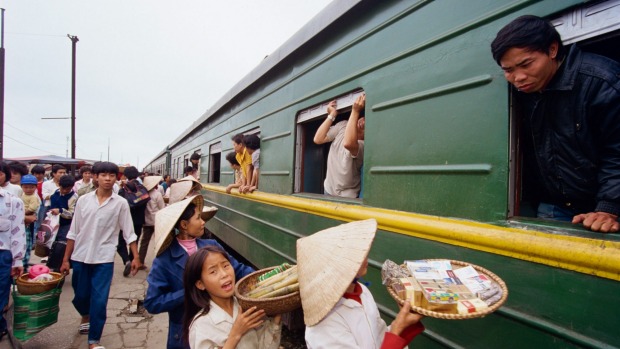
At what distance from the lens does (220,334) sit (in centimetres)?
147

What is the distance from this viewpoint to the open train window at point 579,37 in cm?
116

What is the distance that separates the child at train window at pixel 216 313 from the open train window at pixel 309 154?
1655mm

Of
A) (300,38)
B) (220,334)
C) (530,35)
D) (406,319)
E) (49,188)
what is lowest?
(220,334)

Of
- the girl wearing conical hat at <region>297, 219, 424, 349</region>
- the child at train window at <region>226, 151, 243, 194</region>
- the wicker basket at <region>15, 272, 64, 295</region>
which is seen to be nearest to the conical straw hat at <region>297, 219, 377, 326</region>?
the girl wearing conical hat at <region>297, 219, 424, 349</region>

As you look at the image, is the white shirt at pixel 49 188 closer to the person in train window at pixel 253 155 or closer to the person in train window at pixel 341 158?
the person in train window at pixel 253 155

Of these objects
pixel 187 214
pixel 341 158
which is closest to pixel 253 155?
pixel 341 158

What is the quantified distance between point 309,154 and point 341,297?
231 cm

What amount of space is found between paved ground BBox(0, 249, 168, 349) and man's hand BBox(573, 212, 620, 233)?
3.42 metres

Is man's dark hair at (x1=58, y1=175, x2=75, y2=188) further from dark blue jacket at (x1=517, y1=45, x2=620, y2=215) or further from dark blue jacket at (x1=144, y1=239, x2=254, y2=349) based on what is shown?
dark blue jacket at (x1=517, y1=45, x2=620, y2=215)

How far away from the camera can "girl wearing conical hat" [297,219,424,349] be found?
110 centimetres

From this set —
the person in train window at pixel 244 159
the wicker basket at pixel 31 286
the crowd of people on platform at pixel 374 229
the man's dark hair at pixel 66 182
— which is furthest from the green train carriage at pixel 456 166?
the man's dark hair at pixel 66 182

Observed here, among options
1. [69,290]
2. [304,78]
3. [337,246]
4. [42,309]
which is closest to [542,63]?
[337,246]

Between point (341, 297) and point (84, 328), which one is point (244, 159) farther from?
point (341, 297)

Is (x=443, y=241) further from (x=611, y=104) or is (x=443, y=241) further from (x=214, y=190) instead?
(x=214, y=190)
